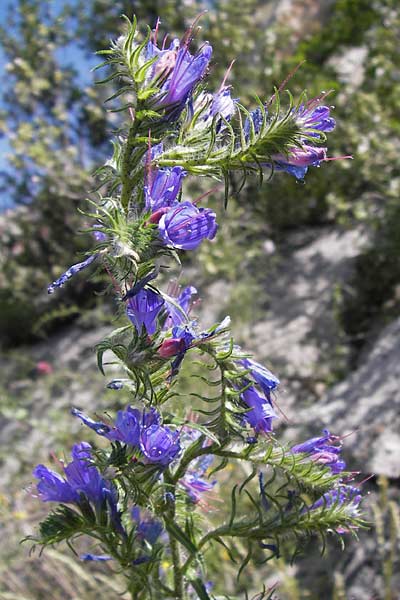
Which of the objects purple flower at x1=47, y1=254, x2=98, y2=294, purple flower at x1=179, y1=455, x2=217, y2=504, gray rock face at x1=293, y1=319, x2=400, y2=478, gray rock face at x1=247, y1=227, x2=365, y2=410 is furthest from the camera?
gray rock face at x1=247, y1=227, x2=365, y2=410

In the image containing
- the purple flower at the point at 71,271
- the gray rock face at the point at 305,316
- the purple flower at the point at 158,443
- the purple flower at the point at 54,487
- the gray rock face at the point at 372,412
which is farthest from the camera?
the gray rock face at the point at 305,316

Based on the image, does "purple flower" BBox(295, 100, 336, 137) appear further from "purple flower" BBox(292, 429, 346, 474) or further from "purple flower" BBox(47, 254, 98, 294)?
"purple flower" BBox(292, 429, 346, 474)

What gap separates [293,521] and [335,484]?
0.34 feet

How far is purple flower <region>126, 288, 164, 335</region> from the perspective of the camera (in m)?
0.96

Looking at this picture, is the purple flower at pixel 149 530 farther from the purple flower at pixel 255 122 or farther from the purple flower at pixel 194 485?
the purple flower at pixel 255 122

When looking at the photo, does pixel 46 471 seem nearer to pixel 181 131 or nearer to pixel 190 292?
pixel 190 292

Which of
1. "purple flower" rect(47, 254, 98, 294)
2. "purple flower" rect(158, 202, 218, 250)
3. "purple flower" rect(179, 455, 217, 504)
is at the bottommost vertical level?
"purple flower" rect(179, 455, 217, 504)

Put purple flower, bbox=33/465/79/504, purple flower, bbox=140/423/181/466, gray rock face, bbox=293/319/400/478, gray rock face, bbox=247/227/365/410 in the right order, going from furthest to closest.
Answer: gray rock face, bbox=247/227/365/410 < gray rock face, bbox=293/319/400/478 < purple flower, bbox=33/465/79/504 < purple flower, bbox=140/423/181/466

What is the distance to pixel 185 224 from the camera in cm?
91

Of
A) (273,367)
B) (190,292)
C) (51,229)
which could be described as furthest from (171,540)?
(51,229)

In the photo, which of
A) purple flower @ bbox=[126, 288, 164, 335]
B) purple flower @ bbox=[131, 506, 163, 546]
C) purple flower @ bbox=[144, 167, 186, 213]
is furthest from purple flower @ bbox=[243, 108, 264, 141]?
purple flower @ bbox=[131, 506, 163, 546]

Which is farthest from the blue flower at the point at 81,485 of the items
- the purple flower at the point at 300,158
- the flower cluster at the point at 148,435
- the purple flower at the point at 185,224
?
the purple flower at the point at 300,158

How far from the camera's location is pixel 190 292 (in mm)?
1182

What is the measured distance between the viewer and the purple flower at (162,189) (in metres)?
0.93
